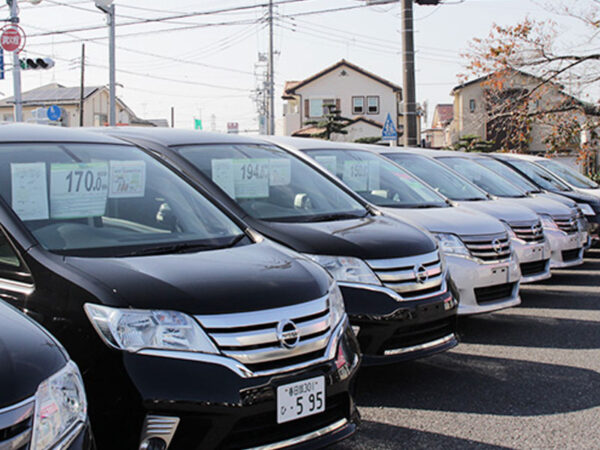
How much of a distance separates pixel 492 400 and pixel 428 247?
1.09 meters

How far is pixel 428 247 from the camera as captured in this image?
15.6ft

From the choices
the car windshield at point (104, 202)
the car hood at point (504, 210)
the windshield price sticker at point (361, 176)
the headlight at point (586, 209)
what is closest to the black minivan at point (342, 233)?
the car windshield at point (104, 202)

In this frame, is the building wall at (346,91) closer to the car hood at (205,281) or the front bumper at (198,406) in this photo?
the car hood at (205,281)

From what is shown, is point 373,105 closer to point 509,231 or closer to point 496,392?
point 509,231

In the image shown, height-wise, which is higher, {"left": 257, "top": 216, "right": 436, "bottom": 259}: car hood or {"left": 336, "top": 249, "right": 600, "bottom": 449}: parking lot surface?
{"left": 257, "top": 216, "right": 436, "bottom": 259}: car hood

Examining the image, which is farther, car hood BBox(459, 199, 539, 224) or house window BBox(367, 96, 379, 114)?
house window BBox(367, 96, 379, 114)

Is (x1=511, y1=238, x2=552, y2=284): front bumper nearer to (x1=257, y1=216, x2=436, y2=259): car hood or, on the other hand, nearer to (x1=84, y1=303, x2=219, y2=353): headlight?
(x1=257, y1=216, x2=436, y2=259): car hood

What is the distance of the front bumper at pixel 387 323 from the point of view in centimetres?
429

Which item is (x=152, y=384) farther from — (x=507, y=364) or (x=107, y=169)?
(x=507, y=364)

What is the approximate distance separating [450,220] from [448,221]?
4 centimetres

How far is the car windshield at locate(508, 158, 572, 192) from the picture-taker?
11.6m

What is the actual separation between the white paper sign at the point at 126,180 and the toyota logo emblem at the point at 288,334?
143 cm

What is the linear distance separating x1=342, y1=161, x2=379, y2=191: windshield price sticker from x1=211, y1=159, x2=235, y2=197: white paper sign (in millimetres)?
1778

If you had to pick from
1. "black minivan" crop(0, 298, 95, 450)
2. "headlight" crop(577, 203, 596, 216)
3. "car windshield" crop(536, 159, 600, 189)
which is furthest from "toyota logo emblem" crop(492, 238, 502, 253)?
"car windshield" crop(536, 159, 600, 189)
